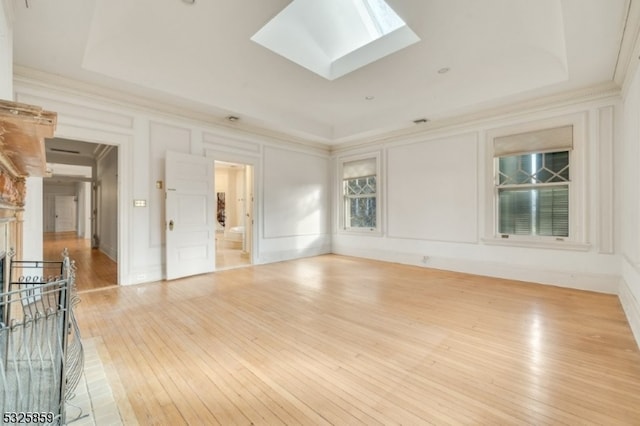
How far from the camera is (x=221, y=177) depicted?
34.4 feet

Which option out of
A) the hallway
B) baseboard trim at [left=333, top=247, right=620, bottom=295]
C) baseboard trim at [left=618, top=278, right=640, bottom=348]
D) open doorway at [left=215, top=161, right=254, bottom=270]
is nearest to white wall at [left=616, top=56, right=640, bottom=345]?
baseboard trim at [left=618, top=278, right=640, bottom=348]

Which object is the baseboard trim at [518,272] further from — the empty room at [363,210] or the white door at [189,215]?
the white door at [189,215]

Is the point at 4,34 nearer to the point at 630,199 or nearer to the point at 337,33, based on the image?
the point at 337,33

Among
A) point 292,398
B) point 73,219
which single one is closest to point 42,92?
point 292,398

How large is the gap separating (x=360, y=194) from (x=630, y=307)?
4.83 m

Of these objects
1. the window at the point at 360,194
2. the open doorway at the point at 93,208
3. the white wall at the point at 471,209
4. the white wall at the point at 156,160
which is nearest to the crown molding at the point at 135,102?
the white wall at the point at 156,160

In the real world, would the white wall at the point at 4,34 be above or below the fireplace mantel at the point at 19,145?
above

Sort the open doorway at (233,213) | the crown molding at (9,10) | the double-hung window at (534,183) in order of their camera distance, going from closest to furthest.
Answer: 1. the crown molding at (9,10)
2. the double-hung window at (534,183)
3. the open doorway at (233,213)

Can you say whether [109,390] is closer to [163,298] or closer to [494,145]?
[163,298]

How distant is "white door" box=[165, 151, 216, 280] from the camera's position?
15.0 ft

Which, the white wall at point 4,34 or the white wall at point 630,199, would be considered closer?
the white wall at point 4,34

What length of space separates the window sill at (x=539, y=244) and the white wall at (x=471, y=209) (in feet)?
0.06

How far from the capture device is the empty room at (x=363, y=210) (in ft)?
5.88

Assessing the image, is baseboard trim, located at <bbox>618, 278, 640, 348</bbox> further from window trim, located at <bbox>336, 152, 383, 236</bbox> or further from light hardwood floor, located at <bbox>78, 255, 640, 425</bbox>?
window trim, located at <bbox>336, 152, 383, 236</bbox>
